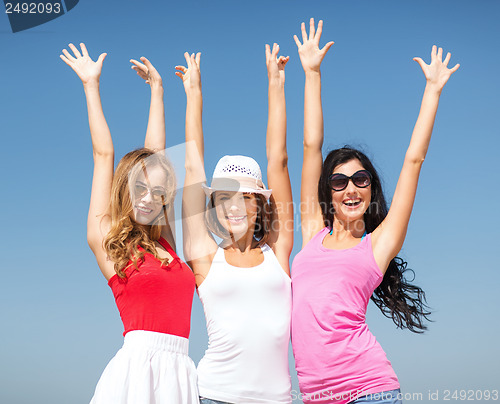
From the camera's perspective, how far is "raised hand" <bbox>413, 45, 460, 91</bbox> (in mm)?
6605

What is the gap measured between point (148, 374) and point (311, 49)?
15.4 feet

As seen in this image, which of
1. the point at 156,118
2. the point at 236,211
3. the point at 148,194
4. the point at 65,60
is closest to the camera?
the point at 148,194

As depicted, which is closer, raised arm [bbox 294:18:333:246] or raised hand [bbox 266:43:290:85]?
raised arm [bbox 294:18:333:246]

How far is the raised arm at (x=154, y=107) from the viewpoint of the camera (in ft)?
23.3

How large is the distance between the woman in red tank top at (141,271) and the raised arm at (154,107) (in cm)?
38

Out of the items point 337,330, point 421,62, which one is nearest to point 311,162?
point 421,62

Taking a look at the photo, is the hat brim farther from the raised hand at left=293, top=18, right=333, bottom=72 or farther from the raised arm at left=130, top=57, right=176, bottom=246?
the raised hand at left=293, top=18, right=333, bottom=72

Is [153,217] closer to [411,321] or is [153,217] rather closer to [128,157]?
[128,157]

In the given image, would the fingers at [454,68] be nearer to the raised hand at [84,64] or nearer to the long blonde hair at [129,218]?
the long blonde hair at [129,218]

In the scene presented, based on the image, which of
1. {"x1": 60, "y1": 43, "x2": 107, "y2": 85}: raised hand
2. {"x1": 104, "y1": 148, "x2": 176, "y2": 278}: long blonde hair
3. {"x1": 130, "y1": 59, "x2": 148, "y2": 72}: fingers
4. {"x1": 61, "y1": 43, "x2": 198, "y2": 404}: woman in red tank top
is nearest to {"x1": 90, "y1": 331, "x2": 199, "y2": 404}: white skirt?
{"x1": 61, "y1": 43, "x2": 198, "y2": 404}: woman in red tank top

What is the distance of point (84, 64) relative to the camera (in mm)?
7047

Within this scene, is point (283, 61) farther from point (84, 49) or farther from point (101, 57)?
point (84, 49)

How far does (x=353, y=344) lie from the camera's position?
5.65 m

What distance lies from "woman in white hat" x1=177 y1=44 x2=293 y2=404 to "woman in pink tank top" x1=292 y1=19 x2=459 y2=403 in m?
0.28
